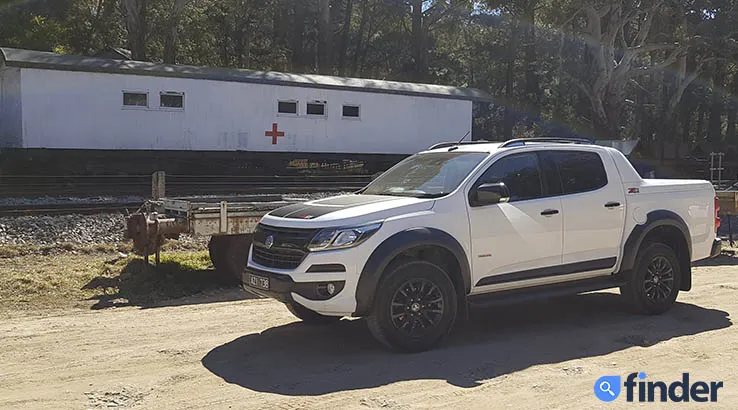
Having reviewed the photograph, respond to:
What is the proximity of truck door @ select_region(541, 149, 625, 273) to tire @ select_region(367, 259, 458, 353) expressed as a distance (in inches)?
56.5

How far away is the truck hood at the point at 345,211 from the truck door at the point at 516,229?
58cm

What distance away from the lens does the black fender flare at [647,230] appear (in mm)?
7012

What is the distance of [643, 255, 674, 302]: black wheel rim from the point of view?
7191 mm

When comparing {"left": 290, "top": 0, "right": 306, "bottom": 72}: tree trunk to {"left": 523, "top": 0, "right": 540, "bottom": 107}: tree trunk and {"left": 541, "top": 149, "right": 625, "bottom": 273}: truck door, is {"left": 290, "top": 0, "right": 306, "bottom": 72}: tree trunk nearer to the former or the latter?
{"left": 523, "top": 0, "right": 540, "bottom": 107}: tree trunk

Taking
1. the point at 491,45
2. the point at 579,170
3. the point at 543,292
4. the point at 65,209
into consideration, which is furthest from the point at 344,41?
the point at 543,292

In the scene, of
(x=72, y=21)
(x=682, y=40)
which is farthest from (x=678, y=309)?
(x=72, y=21)

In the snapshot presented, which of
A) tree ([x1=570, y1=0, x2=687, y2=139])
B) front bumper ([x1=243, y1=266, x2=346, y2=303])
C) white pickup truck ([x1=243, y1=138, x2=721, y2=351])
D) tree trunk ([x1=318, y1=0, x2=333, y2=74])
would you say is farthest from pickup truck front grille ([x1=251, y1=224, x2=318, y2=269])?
tree trunk ([x1=318, y1=0, x2=333, y2=74])

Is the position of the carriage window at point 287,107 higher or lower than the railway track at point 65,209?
higher

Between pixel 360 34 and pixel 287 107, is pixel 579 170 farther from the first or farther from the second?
pixel 360 34

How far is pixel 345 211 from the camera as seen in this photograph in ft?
19.0

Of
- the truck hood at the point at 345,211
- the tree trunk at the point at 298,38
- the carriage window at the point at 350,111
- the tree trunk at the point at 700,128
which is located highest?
the tree trunk at the point at 298,38

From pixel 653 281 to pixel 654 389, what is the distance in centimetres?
245

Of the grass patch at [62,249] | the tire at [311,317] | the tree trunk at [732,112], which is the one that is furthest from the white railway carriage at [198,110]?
the tree trunk at [732,112]

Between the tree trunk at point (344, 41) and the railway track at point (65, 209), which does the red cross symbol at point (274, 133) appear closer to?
the railway track at point (65, 209)
